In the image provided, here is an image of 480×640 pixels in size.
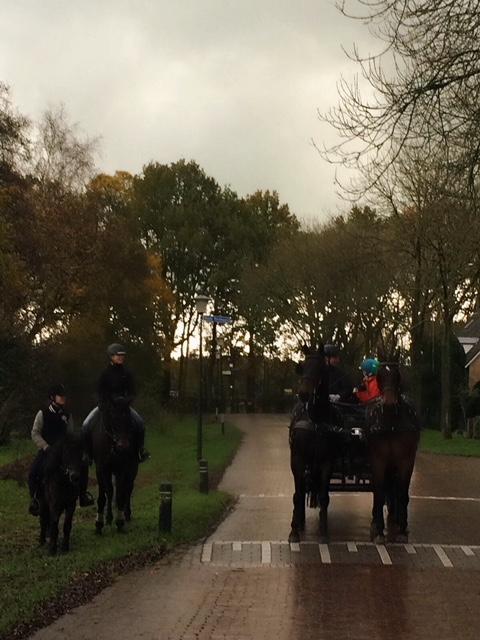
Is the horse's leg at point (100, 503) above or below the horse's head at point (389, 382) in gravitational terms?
below

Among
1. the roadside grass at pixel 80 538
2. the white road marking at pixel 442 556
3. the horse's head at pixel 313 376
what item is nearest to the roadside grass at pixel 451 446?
the roadside grass at pixel 80 538

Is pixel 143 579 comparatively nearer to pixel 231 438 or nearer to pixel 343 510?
pixel 343 510

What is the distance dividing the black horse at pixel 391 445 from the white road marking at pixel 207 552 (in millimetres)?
2184

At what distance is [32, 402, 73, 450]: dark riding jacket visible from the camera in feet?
44.6

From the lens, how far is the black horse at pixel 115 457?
14359mm

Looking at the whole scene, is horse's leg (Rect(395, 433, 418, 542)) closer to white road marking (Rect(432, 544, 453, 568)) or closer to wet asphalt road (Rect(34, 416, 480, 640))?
wet asphalt road (Rect(34, 416, 480, 640))

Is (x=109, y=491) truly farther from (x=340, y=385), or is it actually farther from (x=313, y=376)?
(x=340, y=385)

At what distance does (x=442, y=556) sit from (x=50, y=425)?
5.20 metres

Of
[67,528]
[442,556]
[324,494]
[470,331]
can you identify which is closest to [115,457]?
[67,528]

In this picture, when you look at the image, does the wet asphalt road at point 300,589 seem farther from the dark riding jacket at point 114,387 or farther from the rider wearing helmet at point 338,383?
the dark riding jacket at point 114,387

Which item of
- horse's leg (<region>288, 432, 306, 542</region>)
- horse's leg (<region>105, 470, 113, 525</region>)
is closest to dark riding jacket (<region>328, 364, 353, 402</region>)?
horse's leg (<region>288, 432, 306, 542</region>)

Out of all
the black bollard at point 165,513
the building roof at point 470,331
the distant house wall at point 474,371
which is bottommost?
the black bollard at point 165,513

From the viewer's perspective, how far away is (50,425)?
13.6 m

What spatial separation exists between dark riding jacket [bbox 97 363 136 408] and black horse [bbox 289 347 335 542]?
235 centimetres
